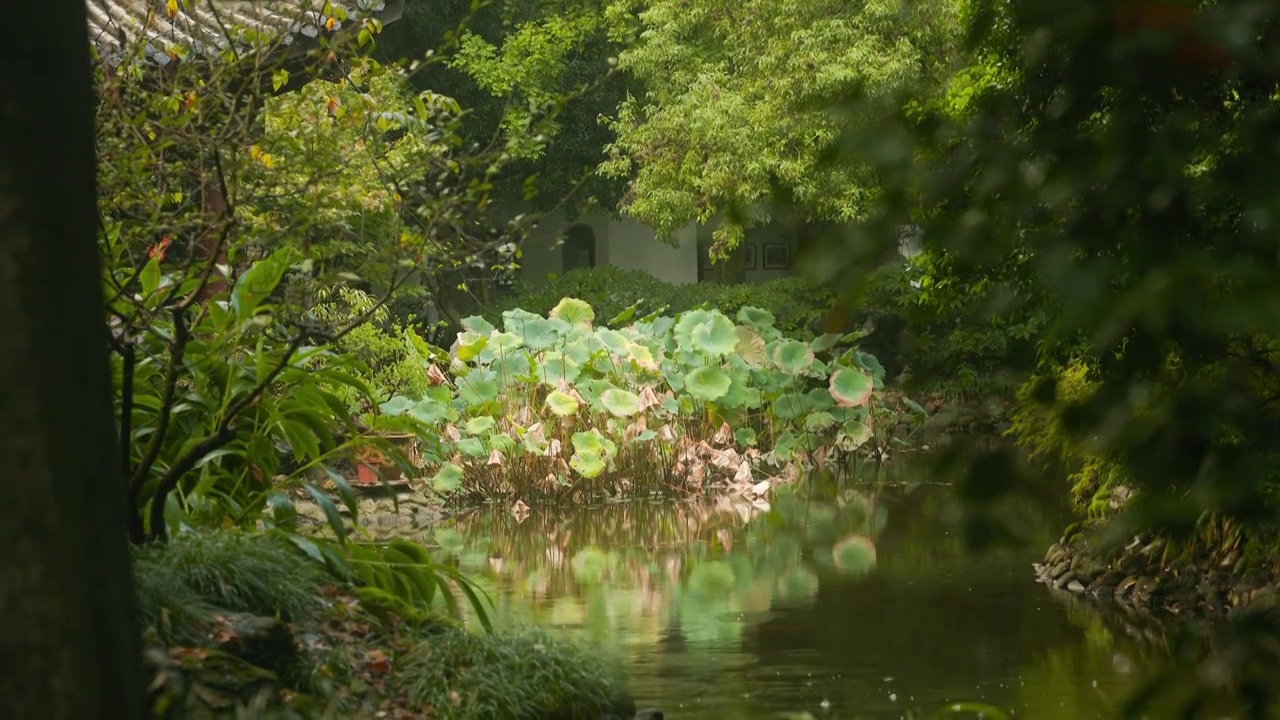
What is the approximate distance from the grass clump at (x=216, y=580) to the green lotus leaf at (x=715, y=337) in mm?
11107

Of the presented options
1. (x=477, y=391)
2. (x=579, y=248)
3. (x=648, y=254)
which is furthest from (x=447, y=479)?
(x=579, y=248)

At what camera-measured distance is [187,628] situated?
5.42 meters

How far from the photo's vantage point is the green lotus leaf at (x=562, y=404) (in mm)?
14852

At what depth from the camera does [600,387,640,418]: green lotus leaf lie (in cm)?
1509

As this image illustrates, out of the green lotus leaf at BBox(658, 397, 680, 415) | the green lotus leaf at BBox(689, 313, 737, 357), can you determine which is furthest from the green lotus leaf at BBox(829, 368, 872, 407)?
the green lotus leaf at BBox(658, 397, 680, 415)

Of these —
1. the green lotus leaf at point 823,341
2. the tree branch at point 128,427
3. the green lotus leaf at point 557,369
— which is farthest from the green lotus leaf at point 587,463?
the green lotus leaf at point 823,341

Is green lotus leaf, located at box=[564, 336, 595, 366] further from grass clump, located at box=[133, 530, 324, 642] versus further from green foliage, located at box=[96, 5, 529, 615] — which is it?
grass clump, located at box=[133, 530, 324, 642]

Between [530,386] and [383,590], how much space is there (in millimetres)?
9108

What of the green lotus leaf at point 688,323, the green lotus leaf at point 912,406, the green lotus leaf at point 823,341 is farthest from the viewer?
the green lotus leaf at point 912,406

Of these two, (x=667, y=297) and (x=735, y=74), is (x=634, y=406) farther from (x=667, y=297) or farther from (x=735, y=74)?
(x=735, y=74)

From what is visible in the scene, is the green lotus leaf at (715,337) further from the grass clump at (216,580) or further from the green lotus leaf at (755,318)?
the grass clump at (216,580)

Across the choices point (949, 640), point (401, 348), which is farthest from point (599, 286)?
point (949, 640)

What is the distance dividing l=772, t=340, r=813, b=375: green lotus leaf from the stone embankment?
729cm

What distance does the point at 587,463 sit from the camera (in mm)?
14586
